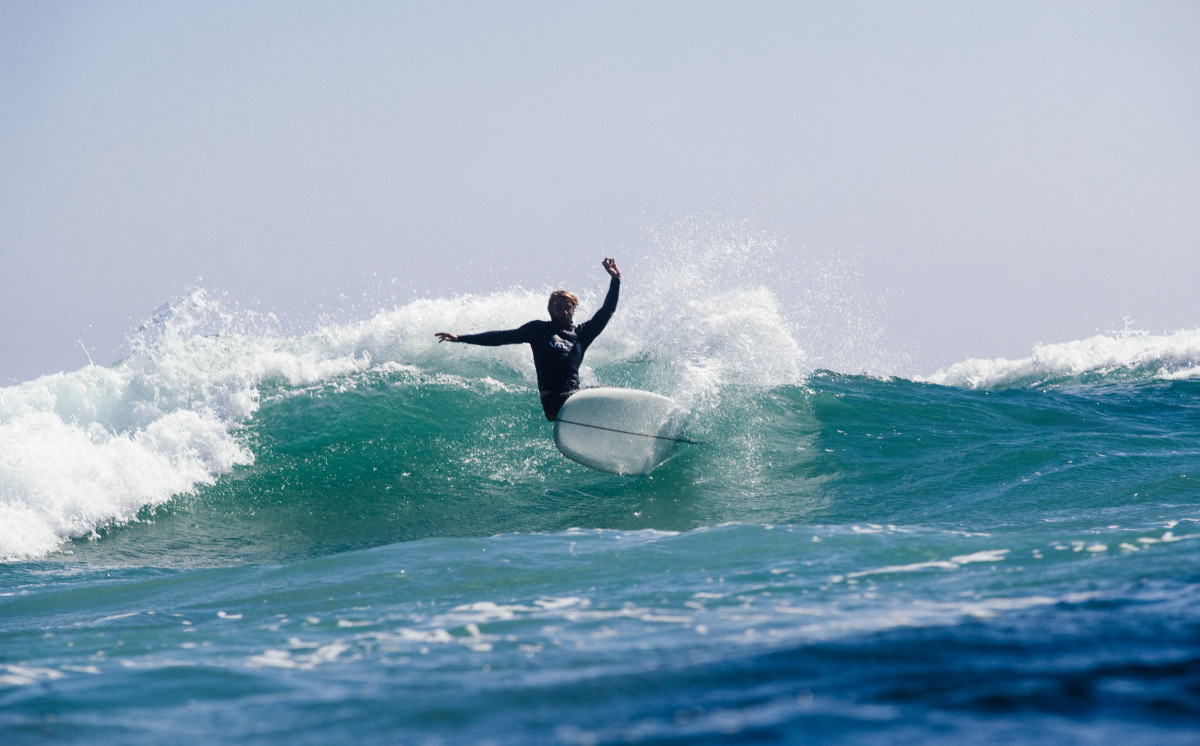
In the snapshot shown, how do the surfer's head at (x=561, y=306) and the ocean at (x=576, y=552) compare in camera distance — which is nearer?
the ocean at (x=576, y=552)

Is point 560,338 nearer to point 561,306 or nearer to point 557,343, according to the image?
point 557,343

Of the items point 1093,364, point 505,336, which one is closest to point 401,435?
point 505,336

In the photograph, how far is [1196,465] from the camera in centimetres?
784

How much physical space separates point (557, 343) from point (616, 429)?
0.98 metres

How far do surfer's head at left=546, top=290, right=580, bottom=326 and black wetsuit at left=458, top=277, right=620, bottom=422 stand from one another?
0.06 metres

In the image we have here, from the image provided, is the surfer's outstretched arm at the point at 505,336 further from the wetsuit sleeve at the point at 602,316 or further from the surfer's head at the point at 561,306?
the wetsuit sleeve at the point at 602,316

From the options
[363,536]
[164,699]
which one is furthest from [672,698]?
[363,536]

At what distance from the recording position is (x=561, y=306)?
773cm

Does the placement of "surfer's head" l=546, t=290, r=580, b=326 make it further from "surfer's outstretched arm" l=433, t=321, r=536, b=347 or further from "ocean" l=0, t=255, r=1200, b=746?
"ocean" l=0, t=255, r=1200, b=746

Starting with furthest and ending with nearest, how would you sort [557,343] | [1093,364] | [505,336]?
1. [1093,364]
2. [557,343]
3. [505,336]

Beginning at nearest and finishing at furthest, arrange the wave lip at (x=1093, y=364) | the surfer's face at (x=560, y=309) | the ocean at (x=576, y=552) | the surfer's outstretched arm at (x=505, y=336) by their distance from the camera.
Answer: the ocean at (x=576, y=552)
the surfer's outstretched arm at (x=505, y=336)
the surfer's face at (x=560, y=309)
the wave lip at (x=1093, y=364)

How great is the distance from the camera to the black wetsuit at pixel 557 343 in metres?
7.63

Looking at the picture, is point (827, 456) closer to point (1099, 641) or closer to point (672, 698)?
point (1099, 641)

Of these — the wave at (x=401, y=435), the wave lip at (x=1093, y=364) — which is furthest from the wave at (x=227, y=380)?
the wave lip at (x=1093, y=364)
